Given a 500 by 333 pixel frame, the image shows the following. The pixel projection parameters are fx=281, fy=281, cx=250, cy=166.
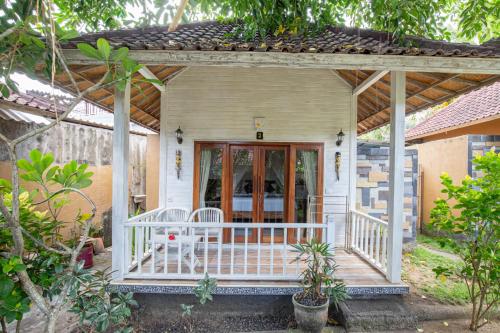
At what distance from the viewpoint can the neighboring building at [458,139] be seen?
741cm

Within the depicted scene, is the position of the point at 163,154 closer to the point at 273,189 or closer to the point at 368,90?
the point at 273,189

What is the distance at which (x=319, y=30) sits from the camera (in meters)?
5.30

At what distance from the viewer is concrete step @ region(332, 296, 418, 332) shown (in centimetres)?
332

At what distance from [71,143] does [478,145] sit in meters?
10.4

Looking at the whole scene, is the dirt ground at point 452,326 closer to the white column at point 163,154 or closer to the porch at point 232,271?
the porch at point 232,271

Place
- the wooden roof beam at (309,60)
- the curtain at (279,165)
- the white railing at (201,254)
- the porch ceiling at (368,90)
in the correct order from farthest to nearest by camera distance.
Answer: the curtain at (279,165)
the porch ceiling at (368,90)
the white railing at (201,254)
the wooden roof beam at (309,60)

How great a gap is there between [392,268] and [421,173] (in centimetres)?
717

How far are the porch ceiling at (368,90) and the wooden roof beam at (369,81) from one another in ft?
0.51

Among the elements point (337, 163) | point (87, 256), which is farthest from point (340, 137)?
point (87, 256)

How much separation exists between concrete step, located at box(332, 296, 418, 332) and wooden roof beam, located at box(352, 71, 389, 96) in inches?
123

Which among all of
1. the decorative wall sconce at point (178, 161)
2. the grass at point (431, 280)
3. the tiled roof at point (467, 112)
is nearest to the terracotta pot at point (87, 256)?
the decorative wall sconce at point (178, 161)

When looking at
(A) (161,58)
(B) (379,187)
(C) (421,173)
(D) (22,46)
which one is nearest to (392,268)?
(B) (379,187)

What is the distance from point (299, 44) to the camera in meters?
3.81

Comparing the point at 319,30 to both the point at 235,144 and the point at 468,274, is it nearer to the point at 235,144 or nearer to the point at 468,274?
the point at 235,144
